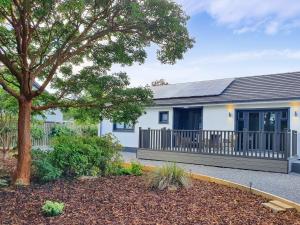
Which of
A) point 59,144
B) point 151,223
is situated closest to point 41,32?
point 59,144

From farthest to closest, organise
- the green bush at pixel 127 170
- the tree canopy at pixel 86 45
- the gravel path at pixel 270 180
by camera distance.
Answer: the green bush at pixel 127 170 < the gravel path at pixel 270 180 < the tree canopy at pixel 86 45

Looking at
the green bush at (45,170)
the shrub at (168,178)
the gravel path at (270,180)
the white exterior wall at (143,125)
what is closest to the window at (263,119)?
the gravel path at (270,180)

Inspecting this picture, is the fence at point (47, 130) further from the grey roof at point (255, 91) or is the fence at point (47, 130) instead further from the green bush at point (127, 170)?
the green bush at point (127, 170)

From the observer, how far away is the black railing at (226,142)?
1153 centimetres

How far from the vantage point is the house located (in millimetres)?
11977

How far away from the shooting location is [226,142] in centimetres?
1283

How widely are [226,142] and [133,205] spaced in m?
7.54

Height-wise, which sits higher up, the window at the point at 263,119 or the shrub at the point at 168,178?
the window at the point at 263,119

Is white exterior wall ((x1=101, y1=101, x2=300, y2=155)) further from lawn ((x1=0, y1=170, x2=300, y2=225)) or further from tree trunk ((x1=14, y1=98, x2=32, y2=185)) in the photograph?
tree trunk ((x1=14, y1=98, x2=32, y2=185))

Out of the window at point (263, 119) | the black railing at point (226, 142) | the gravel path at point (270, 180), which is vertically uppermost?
the window at point (263, 119)

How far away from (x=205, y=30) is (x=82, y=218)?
38.8 feet

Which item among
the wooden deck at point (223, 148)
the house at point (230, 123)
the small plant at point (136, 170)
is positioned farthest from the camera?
the house at point (230, 123)

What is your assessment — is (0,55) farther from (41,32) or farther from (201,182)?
(201,182)

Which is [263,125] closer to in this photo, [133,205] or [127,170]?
[127,170]
